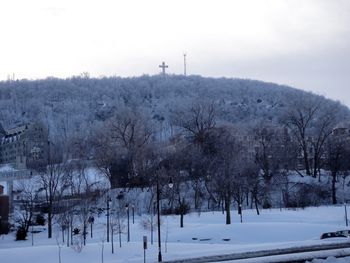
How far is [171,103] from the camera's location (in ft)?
626

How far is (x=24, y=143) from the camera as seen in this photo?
123688 millimetres

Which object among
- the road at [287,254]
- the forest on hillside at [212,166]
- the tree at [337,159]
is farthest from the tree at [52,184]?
the tree at [337,159]

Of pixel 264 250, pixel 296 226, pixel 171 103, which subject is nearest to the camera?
pixel 264 250

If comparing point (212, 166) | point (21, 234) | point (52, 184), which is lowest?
point (21, 234)

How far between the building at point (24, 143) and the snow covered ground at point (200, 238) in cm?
6555

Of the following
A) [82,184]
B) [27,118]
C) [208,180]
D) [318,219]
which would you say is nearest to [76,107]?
[27,118]

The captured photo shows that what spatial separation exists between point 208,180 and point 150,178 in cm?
933

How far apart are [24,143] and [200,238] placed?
89.4m

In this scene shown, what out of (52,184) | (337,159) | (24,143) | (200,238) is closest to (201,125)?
(337,159)

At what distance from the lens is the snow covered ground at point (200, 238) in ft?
104

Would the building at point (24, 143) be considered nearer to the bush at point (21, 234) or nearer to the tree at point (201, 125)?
the tree at point (201, 125)

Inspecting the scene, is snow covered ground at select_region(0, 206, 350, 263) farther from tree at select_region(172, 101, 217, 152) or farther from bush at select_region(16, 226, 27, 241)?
tree at select_region(172, 101, 217, 152)

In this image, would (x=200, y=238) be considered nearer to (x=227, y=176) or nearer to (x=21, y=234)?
(x=227, y=176)

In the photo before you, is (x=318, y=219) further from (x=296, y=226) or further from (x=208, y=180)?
(x=208, y=180)
